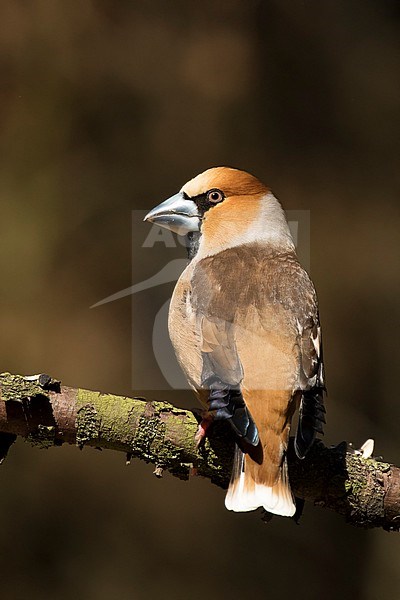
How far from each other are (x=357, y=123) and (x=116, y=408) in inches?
146

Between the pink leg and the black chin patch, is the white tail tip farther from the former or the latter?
the black chin patch

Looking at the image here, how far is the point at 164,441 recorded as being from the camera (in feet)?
7.34

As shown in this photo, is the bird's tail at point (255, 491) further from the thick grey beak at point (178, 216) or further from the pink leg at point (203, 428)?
the thick grey beak at point (178, 216)

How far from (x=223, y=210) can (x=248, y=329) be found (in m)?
0.61

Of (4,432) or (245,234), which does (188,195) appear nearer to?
(245,234)

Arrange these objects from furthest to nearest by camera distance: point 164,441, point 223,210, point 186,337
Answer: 1. point 223,210
2. point 186,337
3. point 164,441

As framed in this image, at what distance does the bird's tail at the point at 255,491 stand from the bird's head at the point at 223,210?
83 centimetres

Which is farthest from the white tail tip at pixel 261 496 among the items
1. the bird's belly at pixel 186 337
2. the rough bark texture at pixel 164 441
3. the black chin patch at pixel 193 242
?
the black chin patch at pixel 193 242

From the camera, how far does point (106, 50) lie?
213 inches

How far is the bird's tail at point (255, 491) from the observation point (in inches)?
84.1

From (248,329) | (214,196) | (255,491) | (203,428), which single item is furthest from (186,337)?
(214,196)

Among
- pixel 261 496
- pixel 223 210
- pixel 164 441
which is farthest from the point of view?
pixel 223 210

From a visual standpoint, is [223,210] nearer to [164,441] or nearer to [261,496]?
[164,441]

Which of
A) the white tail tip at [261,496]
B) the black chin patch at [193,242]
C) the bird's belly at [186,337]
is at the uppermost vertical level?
the black chin patch at [193,242]
